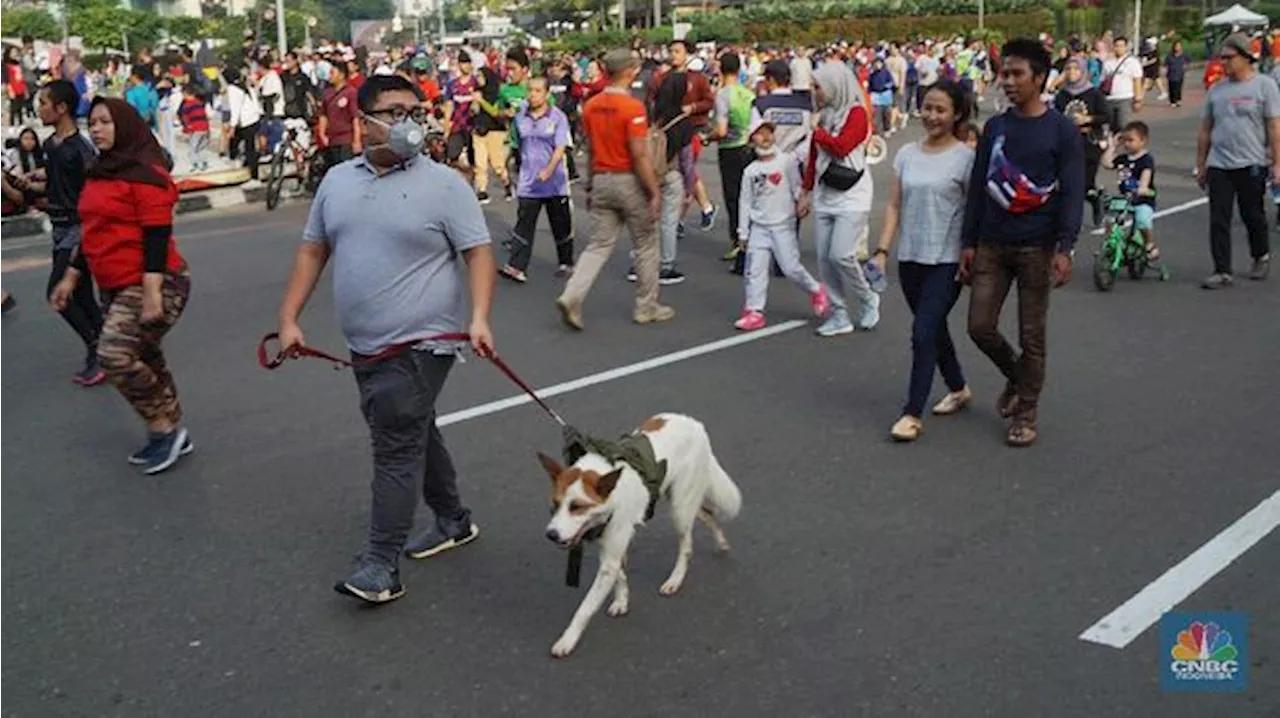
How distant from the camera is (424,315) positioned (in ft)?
16.1

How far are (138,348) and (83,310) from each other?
85.2 inches

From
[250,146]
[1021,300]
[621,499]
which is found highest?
[250,146]

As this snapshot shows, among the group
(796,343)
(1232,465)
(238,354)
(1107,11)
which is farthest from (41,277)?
(1107,11)

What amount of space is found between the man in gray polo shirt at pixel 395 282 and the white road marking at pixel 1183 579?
2.34 m

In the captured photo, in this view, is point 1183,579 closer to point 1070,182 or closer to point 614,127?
point 1070,182

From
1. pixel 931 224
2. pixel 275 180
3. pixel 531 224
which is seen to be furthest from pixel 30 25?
pixel 931 224

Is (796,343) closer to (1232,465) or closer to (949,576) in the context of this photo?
(1232,465)

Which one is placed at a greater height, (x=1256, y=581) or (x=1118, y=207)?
(x=1118, y=207)

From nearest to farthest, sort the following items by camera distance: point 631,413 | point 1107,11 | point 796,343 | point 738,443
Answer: point 738,443 < point 631,413 < point 796,343 < point 1107,11

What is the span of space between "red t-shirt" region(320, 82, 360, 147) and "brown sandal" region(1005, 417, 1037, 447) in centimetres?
1040

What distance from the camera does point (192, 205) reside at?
59.0 feet

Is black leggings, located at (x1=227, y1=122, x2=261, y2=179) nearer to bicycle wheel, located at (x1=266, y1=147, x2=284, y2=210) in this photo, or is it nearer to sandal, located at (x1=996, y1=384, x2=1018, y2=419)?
bicycle wheel, located at (x1=266, y1=147, x2=284, y2=210)

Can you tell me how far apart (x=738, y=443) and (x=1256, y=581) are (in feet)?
8.52

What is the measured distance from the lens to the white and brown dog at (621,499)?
4.44 m
